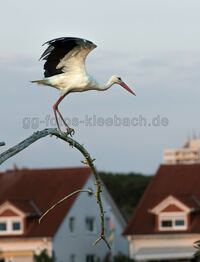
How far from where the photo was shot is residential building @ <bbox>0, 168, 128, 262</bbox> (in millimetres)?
64438

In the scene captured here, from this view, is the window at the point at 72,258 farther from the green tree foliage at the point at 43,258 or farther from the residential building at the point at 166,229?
the green tree foliage at the point at 43,258

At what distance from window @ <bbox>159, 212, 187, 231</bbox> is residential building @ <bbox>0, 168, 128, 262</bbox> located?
160 inches

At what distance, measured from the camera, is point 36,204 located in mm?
67000

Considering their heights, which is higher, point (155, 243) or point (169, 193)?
point (169, 193)

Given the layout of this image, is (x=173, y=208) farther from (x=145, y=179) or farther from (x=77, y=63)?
(x=145, y=179)

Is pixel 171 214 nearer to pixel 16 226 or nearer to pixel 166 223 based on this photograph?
pixel 166 223

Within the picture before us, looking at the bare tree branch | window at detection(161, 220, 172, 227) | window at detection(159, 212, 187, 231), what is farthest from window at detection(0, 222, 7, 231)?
the bare tree branch

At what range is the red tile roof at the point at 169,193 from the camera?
64.1 m

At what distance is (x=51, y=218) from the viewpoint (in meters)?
65.3

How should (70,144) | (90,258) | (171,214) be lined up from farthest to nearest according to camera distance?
(90,258), (171,214), (70,144)

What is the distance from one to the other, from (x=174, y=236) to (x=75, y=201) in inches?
Result: 256

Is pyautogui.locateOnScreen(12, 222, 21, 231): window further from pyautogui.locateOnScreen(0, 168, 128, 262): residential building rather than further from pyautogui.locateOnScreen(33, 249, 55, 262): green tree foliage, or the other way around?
pyautogui.locateOnScreen(33, 249, 55, 262): green tree foliage

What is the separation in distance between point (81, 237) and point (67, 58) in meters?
51.7

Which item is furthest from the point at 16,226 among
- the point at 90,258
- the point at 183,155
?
the point at 183,155
